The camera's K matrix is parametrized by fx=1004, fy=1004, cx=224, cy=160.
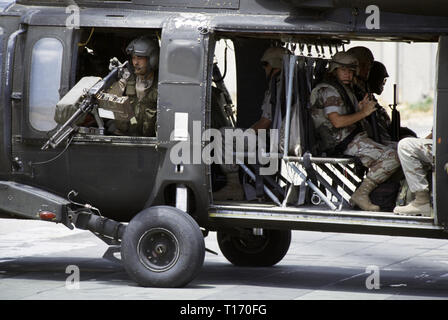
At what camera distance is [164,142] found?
9742 mm

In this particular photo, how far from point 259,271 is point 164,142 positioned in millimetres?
2383

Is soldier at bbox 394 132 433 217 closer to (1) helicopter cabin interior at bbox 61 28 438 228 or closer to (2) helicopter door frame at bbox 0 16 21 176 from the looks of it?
(1) helicopter cabin interior at bbox 61 28 438 228

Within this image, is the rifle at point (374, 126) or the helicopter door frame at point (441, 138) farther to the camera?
the rifle at point (374, 126)

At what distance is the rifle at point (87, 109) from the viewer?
9805 millimetres

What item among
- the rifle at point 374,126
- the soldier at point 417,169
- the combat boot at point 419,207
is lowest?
the combat boot at point 419,207

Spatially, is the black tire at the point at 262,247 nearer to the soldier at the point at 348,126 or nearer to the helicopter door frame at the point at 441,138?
the soldier at the point at 348,126

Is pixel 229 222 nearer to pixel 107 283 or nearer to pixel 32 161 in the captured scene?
pixel 107 283

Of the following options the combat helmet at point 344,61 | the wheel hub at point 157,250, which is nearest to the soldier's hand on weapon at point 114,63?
the wheel hub at point 157,250

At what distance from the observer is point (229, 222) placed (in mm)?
9797

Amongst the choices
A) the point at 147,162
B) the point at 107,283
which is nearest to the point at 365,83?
the point at 147,162

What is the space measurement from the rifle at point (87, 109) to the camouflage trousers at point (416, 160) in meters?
2.95

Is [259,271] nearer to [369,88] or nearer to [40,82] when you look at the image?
[369,88]

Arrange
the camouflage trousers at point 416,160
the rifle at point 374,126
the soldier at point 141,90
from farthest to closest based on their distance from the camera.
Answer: the rifle at point 374,126 → the soldier at point 141,90 → the camouflage trousers at point 416,160

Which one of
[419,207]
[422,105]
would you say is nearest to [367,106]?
[419,207]
